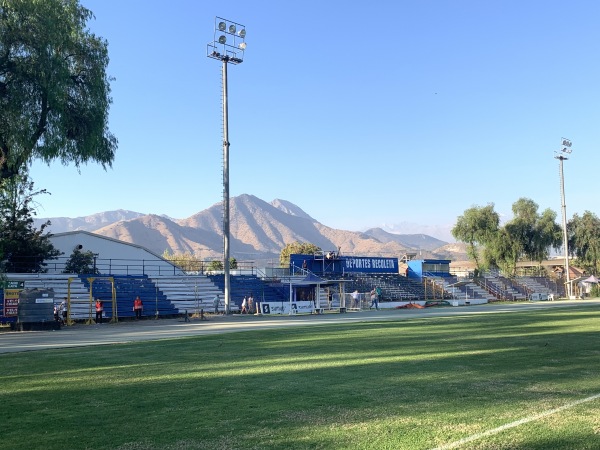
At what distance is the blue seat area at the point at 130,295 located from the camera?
36.4 metres

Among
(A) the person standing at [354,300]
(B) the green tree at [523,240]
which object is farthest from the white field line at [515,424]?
(B) the green tree at [523,240]

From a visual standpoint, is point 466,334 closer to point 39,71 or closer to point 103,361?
point 103,361

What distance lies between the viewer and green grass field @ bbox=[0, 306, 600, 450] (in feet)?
20.1

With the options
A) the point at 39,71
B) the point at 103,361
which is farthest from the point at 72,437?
the point at 39,71

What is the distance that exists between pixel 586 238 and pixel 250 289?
62.9m

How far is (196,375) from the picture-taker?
1086 centimetres

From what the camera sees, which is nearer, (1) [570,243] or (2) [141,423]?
(2) [141,423]

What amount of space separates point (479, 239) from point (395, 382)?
246 feet

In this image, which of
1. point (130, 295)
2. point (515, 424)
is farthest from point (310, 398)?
point (130, 295)

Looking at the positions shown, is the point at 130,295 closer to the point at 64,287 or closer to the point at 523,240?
the point at 64,287

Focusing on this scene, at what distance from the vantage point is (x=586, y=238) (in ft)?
279

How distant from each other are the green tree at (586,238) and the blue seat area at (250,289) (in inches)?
2347

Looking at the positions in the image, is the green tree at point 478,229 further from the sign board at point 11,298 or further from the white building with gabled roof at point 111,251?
the sign board at point 11,298

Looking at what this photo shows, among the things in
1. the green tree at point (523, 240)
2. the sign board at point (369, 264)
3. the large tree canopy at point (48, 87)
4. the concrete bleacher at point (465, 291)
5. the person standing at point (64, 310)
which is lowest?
the concrete bleacher at point (465, 291)
